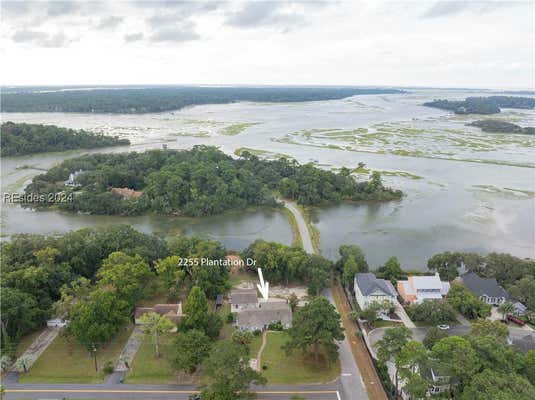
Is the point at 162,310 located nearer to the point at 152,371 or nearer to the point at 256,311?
the point at 152,371

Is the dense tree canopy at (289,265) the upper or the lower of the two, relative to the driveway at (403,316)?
upper

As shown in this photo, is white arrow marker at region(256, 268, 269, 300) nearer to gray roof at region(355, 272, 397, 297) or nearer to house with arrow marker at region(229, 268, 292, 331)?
house with arrow marker at region(229, 268, 292, 331)

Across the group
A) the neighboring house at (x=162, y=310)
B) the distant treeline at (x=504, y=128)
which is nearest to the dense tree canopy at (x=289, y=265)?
the neighboring house at (x=162, y=310)

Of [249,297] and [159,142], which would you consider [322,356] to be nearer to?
[249,297]

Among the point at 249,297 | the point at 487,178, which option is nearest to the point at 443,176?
the point at 487,178

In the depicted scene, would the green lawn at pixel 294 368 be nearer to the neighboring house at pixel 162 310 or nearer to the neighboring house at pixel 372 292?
the neighboring house at pixel 372 292

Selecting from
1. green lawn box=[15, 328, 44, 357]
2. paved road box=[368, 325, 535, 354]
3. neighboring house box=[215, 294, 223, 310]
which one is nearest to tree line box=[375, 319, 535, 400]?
paved road box=[368, 325, 535, 354]

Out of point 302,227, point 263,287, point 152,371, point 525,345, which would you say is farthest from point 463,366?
point 302,227
